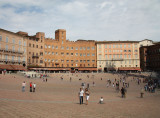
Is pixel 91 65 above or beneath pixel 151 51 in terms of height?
beneath

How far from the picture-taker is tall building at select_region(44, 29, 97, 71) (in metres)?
79.4

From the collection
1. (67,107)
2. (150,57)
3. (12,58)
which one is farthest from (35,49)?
(67,107)

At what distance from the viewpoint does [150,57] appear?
85.9 metres

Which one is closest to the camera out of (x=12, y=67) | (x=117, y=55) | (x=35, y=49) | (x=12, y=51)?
(x=12, y=67)

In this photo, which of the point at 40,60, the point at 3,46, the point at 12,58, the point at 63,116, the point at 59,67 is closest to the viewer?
the point at 63,116

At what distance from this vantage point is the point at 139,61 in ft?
275

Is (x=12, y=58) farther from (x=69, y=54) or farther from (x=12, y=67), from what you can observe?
(x=69, y=54)

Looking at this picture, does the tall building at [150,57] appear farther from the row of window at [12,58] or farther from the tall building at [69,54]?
the row of window at [12,58]

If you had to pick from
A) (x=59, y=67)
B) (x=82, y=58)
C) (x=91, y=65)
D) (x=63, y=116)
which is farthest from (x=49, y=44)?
(x=63, y=116)

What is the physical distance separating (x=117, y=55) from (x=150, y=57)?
56.9 ft

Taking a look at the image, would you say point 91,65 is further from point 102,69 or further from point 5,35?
point 5,35

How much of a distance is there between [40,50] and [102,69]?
31.1 meters

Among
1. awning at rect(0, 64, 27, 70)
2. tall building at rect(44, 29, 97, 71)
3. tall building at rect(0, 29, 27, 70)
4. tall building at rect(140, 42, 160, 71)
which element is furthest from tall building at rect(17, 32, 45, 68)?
tall building at rect(140, 42, 160, 71)

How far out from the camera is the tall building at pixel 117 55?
8338cm
